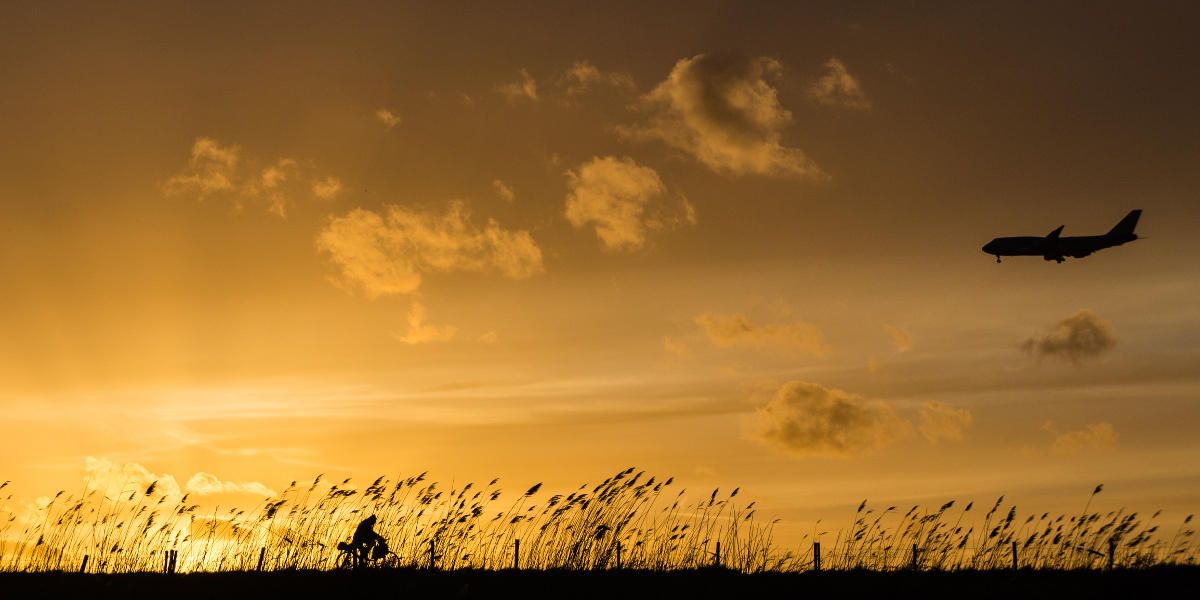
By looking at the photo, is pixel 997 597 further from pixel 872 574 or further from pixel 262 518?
pixel 262 518

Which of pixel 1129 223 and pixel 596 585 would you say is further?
pixel 1129 223

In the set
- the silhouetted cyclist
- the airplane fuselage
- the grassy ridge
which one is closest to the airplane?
the airplane fuselage

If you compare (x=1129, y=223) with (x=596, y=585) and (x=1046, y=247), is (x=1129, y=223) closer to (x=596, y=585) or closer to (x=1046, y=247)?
(x=1046, y=247)

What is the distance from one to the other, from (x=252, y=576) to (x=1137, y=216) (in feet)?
382

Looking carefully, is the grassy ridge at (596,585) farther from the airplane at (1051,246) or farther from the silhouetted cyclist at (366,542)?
the airplane at (1051,246)

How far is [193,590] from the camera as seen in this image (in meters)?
17.8

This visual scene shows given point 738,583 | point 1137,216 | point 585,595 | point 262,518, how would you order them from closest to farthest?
point 585,595 < point 738,583 < point 262,518 < point 1137,216

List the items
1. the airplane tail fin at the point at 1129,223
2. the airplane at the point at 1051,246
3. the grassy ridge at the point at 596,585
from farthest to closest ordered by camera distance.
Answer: the airplane tail fin at the point at 1129,223
the airplane at the point at 1051,246
the grassy ridge at the point at 596,585

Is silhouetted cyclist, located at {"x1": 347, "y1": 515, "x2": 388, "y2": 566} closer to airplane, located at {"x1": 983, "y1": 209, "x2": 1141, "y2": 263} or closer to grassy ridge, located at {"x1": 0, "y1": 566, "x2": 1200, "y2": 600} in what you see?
grassy ridge, located at {"x1": 0, "y1": 566, "x2": 1200, "y2": 600}

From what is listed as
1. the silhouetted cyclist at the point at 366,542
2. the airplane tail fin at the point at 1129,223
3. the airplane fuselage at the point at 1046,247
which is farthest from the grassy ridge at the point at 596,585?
the airplane tail fin at the point at 1129,223

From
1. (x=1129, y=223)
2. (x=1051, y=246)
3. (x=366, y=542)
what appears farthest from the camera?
(x=1129, y=223)

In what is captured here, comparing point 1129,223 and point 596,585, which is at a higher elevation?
point 1129,223

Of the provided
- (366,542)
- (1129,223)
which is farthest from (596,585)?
(1129,223)

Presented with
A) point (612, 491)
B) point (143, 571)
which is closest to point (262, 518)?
point (143, 571)
